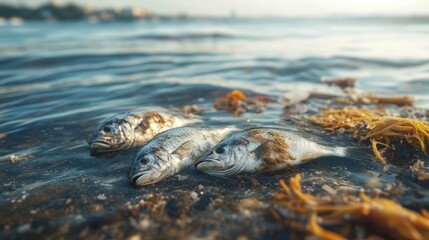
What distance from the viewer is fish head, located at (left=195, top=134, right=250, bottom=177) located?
13.6 ft

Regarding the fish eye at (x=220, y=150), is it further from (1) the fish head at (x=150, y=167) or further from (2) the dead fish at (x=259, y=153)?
(1) the fish head at (x=150, y=167)

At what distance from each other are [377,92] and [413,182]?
6.48 meters

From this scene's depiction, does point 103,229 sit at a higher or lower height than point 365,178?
lower

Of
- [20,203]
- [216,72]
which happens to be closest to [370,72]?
[216,72]

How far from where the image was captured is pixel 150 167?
13.4 ft

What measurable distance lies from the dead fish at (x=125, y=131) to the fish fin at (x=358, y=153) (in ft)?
10.6

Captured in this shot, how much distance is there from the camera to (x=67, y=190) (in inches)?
159

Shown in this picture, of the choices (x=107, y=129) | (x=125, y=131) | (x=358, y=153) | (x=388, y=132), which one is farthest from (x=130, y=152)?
(x=388, y=132)

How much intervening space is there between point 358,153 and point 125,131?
3.87 metres

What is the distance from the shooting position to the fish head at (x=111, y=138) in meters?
5.21

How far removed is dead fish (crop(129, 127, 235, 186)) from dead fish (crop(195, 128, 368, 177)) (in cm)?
39

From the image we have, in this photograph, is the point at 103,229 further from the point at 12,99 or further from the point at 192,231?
the point at 12,99

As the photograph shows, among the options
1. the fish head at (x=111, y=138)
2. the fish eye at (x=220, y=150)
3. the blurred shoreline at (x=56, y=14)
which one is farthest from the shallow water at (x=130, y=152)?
the blurred shoreline at (x=56, y=14)

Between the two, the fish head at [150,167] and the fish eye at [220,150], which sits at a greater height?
the fish eye at [220,150]
